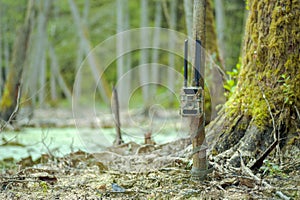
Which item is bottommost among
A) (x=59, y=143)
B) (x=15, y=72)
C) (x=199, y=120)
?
(x=59, y=143)

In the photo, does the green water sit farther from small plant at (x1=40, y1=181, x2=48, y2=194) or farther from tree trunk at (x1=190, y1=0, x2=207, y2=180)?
tree trunk at (x1=190, y1=0, x2=207, y2=180)

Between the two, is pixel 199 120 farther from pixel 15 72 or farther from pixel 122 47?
pixel 122 47

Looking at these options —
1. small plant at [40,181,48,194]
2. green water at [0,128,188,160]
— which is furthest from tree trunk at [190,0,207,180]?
green water at [0,128,188,160]

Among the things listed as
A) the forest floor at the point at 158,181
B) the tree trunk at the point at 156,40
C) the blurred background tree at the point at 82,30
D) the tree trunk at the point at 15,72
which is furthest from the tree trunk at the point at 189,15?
the tree trunk at the point at 156,40

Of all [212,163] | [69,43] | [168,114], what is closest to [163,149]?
[212,163]

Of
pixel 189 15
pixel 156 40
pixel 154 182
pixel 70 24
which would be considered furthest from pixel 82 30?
pixel 154 182

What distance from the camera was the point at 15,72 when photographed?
32.2ft

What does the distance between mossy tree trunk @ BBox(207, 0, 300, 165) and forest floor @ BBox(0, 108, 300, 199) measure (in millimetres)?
178

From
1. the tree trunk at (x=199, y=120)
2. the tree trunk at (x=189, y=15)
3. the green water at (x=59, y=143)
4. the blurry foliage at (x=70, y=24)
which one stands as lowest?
the green water at (x=59, y=143)

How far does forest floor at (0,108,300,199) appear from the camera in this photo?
2943 millimetres

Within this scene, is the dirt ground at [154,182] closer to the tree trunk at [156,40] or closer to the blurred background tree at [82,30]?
the blurred background tree at [82,30]

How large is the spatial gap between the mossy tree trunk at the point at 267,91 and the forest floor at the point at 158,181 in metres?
0.18

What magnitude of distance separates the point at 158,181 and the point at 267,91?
1196 mm

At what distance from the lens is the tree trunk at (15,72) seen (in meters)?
9.45
